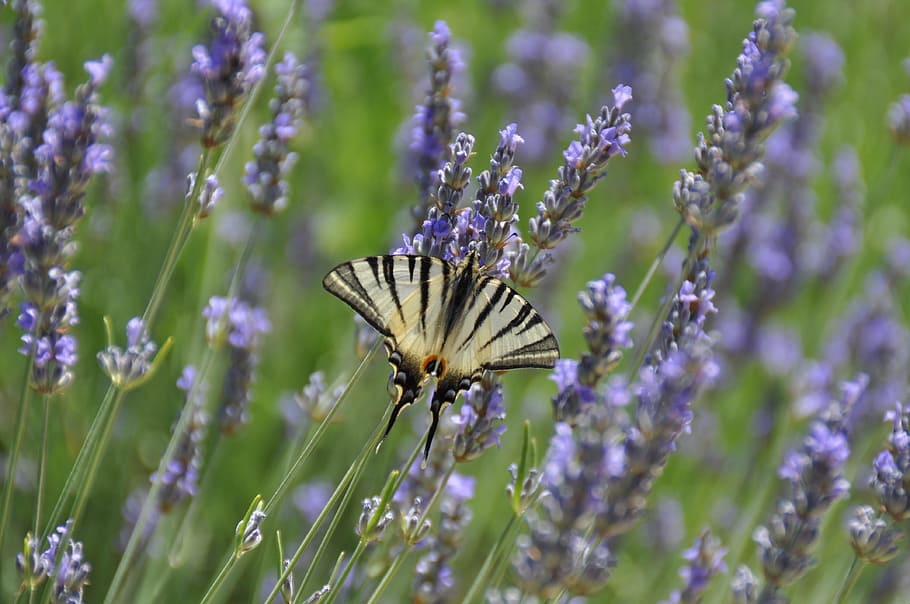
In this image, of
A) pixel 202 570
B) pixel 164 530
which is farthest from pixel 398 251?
pixel 202 570

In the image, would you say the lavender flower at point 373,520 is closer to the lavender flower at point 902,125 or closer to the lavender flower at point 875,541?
the lavender flower at point 875,541

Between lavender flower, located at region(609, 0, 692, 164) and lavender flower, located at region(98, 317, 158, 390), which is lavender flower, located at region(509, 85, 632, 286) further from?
lavender flower, located at region(609, 0, 692, 164)

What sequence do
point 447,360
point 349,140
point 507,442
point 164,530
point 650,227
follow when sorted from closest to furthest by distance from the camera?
point 447,360
point 164,530
point 507,442
point 650,227
point 349,140

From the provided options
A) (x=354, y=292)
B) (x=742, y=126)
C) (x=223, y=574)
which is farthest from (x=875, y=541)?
(x=223, y=574)

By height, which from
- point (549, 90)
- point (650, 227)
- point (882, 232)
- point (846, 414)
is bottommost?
point (846, 414)

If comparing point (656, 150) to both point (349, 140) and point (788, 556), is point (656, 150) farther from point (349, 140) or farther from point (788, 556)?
point (788, 556)

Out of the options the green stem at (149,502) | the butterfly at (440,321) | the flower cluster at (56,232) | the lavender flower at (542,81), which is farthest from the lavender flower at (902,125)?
the flower cluster at (56,232)

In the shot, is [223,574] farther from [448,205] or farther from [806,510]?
[806,510]

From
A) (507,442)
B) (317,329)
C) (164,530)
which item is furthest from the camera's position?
(317,329)
